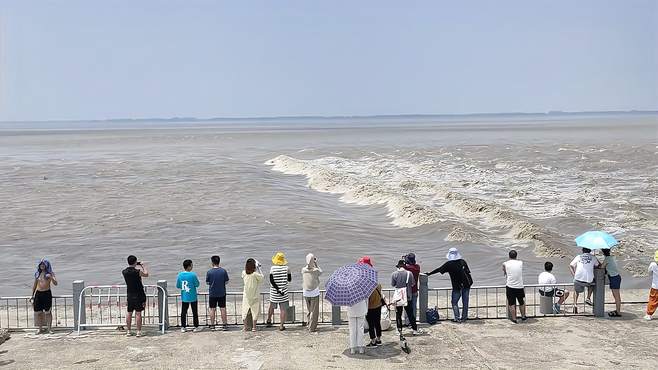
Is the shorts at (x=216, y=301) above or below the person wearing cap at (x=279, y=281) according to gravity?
below

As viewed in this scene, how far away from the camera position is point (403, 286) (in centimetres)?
1282

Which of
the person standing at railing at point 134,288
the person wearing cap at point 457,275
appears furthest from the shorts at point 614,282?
the person standing at railing at point 134,288

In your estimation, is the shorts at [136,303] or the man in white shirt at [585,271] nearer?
the shorts at [136,303]

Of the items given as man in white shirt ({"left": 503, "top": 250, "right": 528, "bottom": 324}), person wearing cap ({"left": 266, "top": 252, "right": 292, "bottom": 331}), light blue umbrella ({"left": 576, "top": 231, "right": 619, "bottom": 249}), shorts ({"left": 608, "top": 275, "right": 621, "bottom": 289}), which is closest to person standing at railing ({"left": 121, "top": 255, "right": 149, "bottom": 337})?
person wearing cap ({"left": 266, "top": 252, "right": 292, "bottom": 331})

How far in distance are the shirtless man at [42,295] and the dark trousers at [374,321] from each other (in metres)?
6.13

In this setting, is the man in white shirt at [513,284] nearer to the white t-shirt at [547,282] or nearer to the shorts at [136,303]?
the white t-shirt at [547,282]

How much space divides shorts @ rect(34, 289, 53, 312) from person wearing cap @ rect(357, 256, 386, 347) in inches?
245

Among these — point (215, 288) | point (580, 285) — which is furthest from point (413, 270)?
point (215, 288)

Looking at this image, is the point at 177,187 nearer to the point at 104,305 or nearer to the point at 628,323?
the point at 104,305

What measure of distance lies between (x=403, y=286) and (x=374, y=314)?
765 millimetres

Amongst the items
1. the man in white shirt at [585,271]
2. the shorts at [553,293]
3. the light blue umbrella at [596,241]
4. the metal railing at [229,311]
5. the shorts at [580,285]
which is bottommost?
the metal railing at [229,311]

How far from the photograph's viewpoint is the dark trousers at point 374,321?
12.5 meters

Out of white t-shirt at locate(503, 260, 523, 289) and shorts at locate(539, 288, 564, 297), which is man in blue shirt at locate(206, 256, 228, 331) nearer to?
white t-shirt at locate(503, 260, 523, 289)

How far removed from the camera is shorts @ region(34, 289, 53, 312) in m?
13.6
